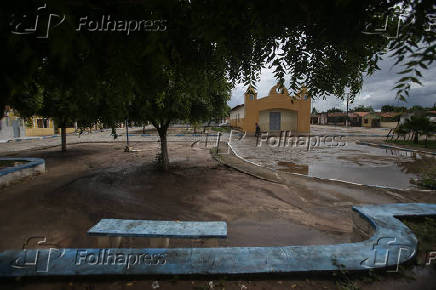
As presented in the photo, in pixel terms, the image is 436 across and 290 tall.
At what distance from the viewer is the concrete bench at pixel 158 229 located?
3281 millimetres

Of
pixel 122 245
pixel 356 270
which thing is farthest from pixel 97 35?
pixel 356 270

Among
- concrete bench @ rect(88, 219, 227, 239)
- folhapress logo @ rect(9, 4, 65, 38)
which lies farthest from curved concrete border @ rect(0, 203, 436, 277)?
folhapress logo @ rect(9, 4, 65, 38)

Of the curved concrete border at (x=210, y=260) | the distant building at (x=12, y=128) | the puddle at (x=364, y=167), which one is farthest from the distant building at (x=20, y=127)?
the curved concrete border at (x=210, y=260)

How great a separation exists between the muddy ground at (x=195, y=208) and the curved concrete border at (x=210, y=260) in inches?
4.9

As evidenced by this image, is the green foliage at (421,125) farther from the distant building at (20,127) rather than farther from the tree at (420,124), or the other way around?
the distant building at (20,127)

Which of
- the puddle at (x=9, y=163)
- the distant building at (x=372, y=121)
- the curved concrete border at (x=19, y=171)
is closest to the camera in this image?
the curved concrete border at (x=19, y=171)

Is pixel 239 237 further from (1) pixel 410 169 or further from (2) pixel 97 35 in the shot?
(1) pixel 410 169

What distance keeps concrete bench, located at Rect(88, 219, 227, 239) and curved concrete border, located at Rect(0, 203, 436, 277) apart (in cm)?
29

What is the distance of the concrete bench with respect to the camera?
3.28 m

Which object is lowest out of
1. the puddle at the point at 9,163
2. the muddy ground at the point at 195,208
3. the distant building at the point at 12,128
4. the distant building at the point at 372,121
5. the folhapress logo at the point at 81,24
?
the muddy ground at the point at 195,208

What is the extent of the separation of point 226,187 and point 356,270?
4.79 metres

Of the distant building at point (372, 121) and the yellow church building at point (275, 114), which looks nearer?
the yellow church building at point (275, 114)

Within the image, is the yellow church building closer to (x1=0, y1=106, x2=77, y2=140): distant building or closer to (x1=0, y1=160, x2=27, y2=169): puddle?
(x1=0, y1=106, x2=77, y2=140): distant building

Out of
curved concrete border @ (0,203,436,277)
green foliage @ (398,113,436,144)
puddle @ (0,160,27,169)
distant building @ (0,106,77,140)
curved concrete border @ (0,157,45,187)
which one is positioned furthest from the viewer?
distant building @ (0,106,77,140)
